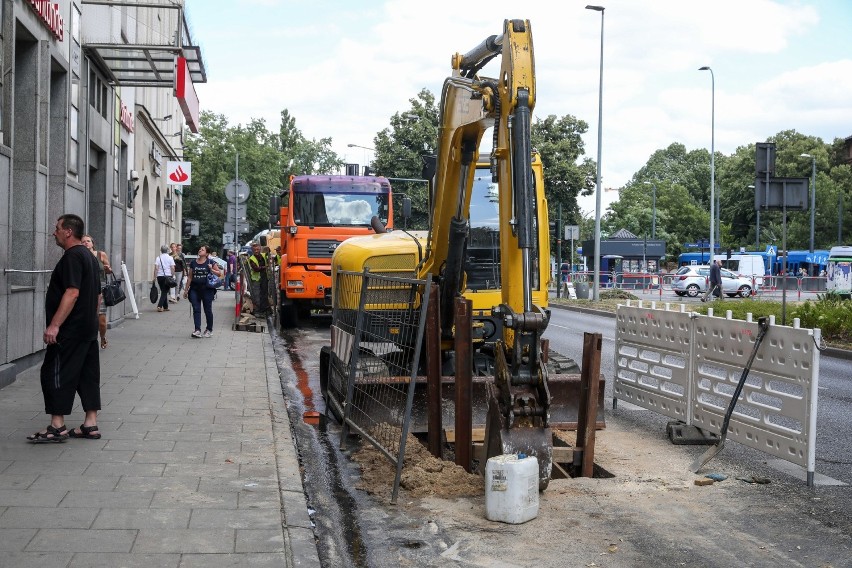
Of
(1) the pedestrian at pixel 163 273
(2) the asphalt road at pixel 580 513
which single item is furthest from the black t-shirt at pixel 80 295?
(1) the pedestrian at pixel 163 273

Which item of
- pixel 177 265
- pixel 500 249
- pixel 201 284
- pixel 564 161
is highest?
pixel 564 161

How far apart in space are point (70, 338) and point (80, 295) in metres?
0.36

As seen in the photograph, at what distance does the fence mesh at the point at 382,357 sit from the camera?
7.42 meters

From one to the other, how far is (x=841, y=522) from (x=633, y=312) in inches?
171

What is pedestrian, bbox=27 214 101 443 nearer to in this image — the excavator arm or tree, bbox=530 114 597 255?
the excavator arm

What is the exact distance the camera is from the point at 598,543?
5.75 meters

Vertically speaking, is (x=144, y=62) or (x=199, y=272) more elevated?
(x=144, y=62)

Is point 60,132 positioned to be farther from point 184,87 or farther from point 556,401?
point 556,401

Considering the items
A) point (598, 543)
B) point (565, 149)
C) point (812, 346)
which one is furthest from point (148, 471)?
point (565, 149)

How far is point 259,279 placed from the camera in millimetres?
23766

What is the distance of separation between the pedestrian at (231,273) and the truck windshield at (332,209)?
45.5 feet

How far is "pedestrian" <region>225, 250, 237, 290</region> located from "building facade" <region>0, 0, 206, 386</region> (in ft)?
42.9

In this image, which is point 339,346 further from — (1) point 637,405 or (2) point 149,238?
(2) point 149,238

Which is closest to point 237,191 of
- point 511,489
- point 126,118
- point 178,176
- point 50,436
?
point 126,118
